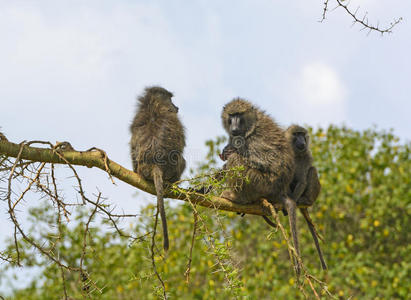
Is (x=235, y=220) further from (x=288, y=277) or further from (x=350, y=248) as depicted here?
(x=350, y=248)

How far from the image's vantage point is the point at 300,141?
19.4 ft

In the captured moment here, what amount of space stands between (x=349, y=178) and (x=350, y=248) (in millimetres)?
1353

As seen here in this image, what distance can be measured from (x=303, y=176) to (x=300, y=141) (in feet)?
1.70

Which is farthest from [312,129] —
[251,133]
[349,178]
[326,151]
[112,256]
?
[251,133]

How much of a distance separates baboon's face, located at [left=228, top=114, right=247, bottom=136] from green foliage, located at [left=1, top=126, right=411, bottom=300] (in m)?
3.13

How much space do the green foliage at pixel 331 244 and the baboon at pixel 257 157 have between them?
3.13m

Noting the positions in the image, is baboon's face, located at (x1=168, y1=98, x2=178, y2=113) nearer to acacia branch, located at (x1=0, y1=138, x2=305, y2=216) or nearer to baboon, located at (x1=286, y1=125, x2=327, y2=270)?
acacia branch, located at (x1=0, y1=138, x2=305, y2=216)

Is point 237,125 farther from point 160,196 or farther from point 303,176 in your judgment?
point 160,196

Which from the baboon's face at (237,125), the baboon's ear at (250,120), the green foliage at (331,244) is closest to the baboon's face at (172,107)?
the baboon's face at (237,125)

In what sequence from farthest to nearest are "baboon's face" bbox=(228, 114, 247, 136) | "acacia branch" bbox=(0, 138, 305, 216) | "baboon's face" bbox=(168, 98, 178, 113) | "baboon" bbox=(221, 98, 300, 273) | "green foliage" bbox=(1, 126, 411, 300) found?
1. "green foliage" bbox=(1, 126, 411, 300)
2. "baboon's face" bbox=(228, 114, 247, 136)
3. "baboon's face" bbox=(168, 98, 178, 113)
4. "baboon" bbox=(221, 98, 300, 273)
5. "acacia branch" bbox=(0, 138, 305, 216)

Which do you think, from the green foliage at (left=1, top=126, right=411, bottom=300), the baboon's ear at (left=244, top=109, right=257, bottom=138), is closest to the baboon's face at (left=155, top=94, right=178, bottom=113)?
the baboon's ear at (left=244, top=109, right=257, bottom=138)

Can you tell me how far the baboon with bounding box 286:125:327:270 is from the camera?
17.7ft

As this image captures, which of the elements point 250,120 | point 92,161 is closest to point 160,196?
point 92,161

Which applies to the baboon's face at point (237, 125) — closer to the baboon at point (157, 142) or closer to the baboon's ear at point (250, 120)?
the baboon's ear at point (250, 120)
